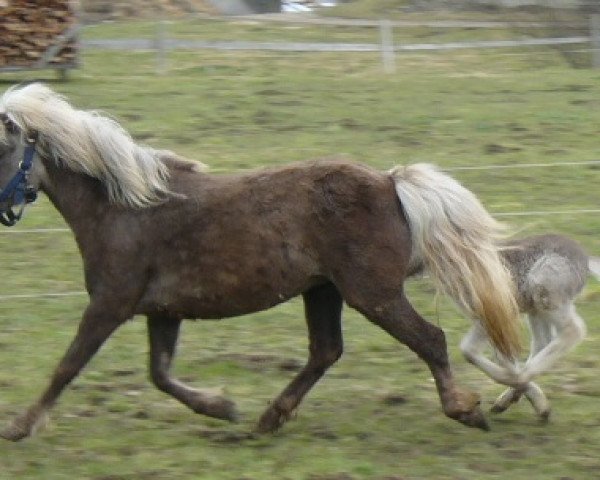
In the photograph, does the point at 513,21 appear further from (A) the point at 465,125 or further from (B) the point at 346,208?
(B) the point at 346,208

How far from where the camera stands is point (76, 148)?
20.5ft

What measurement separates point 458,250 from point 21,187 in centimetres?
206

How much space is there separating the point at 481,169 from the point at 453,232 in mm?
6717

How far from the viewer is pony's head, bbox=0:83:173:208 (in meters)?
6.22

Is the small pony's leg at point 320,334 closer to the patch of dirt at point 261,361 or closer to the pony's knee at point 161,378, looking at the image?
the pony's knee at point 161,378

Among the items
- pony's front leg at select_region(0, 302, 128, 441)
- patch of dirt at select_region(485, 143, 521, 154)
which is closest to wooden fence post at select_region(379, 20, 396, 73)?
patch of dirt at select_region(485, 143, 521, 154)

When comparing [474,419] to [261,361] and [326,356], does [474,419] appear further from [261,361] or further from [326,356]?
[261,361]

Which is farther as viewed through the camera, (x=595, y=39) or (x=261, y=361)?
(x=595, y=39)

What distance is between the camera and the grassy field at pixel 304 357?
235 inches

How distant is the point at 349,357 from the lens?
7824 mm

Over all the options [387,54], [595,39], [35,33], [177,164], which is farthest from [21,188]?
[595,39]

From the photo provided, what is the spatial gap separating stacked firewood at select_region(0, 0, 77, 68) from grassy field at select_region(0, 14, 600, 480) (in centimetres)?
158

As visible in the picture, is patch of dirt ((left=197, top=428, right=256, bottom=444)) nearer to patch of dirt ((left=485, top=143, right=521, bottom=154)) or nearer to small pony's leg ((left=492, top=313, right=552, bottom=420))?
small pony's leg ((left=492, top=313, right=552, bottom=420))

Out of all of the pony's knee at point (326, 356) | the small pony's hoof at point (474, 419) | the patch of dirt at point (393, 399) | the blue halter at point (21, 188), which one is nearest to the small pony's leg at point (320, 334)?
the pony's knee at point (326, 356)
